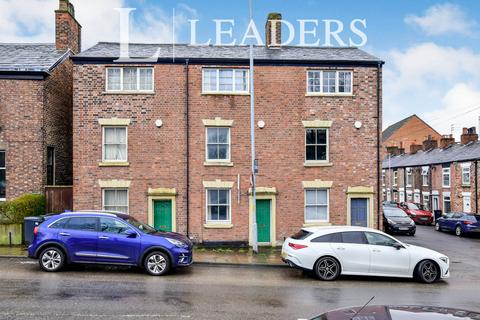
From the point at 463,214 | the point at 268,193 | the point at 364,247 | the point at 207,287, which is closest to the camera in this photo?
the point at 207,287

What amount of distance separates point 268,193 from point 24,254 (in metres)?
9.36

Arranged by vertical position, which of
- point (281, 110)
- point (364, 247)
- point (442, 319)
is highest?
point (281, 110)

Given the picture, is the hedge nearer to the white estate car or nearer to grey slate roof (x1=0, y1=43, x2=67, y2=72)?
grey slate roof (x1=0, y1=43, x2=67, y2=72)

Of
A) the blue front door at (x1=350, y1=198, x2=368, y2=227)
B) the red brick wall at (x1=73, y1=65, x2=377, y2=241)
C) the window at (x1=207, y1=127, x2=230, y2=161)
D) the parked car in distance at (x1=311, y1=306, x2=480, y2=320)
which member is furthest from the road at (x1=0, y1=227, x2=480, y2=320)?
the window at (x1=207, y1=127, x2=230, y2=161)

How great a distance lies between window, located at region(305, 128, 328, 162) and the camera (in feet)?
55.6

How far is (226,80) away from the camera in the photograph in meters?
16.9

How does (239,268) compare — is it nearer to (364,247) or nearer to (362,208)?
(364,247)

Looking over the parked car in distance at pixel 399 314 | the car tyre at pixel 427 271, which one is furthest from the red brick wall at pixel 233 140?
the parked car in distance at pixel 399 314

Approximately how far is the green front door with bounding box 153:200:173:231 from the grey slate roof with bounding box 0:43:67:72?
7641mm

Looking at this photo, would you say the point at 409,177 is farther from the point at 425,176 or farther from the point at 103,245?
the point at 103,245

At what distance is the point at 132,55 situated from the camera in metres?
16.9

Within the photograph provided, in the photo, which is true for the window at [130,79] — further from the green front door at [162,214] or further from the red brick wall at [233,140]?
the green front door at [162,214]

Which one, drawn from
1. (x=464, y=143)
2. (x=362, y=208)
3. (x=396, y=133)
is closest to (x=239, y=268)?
(x=362, y=208)

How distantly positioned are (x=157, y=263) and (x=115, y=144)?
7.06 metres
